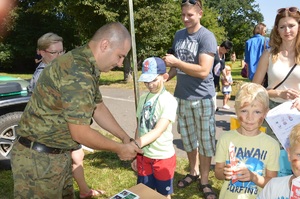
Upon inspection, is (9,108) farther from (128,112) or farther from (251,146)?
(128,112)

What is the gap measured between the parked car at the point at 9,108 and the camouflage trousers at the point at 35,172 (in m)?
2.20

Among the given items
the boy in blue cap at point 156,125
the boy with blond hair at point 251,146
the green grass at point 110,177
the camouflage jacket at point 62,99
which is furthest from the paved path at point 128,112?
the camouflage jacket at point 62,99

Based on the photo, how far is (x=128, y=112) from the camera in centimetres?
830

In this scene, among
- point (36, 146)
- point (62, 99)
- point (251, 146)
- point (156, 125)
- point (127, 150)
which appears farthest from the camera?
point (156, 125)

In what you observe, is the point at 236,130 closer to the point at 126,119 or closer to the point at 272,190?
the point at 272,190

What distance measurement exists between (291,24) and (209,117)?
135 cm

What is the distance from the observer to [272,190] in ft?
5.90

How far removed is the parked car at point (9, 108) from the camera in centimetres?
436

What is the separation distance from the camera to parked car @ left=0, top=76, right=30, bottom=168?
4.36 meters

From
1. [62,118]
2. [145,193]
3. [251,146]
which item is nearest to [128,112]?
[145,193]

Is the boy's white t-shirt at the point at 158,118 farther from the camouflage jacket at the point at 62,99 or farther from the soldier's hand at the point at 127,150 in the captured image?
the camouflage jacket at the point at 62,99

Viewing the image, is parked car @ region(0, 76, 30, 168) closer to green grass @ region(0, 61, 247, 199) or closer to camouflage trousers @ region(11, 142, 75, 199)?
green grass @ region(0, 61, 247, 199)

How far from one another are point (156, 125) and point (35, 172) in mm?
1051

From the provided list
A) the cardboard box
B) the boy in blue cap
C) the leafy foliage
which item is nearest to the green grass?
the boy in blue cap
